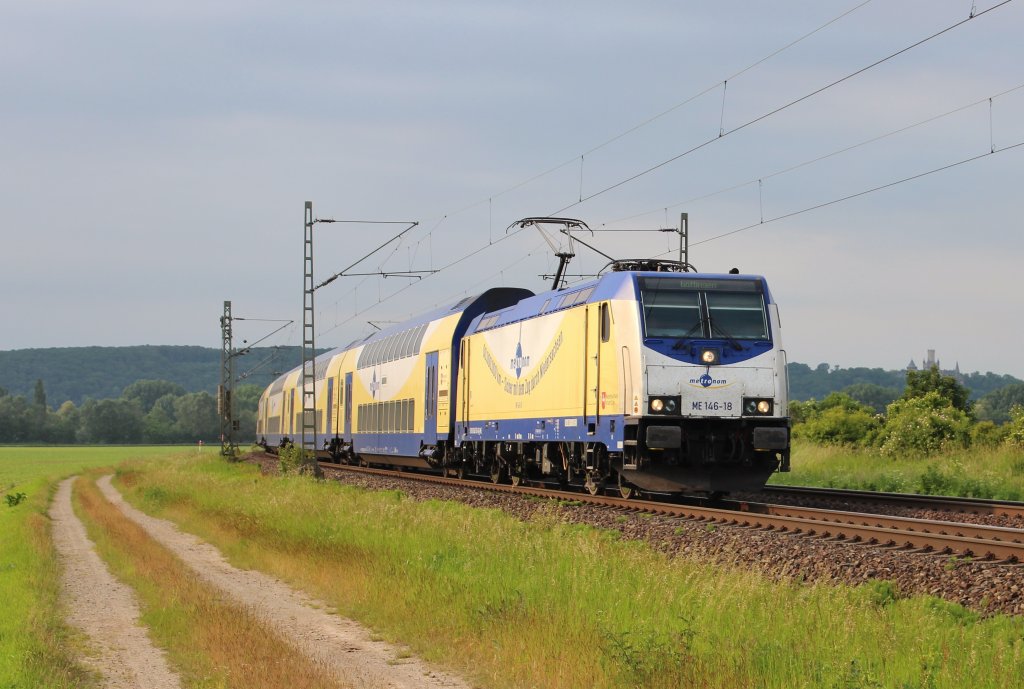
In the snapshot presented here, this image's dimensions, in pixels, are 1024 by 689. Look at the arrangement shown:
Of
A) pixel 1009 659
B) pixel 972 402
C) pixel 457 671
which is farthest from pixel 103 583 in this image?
pixel 972 402

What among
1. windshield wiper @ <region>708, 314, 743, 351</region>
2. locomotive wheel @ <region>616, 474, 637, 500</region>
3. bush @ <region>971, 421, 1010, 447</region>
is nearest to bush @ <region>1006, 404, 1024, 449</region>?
bush @ <region>971, 421, 1010, 447</region>

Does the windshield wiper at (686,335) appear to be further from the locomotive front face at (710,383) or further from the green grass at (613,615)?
the green grass at (613,615)

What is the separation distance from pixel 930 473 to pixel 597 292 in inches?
385

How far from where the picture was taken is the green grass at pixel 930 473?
24.7m

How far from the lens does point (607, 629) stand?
994cm

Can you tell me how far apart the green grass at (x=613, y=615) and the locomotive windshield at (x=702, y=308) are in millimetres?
4245

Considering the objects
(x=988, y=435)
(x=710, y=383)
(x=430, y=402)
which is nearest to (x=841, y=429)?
(x=988, y=435)

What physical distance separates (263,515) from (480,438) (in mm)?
7780

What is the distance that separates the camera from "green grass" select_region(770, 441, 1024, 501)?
24.7m

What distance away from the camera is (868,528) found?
609 inches

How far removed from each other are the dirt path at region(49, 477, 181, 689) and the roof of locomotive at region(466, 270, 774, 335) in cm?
965

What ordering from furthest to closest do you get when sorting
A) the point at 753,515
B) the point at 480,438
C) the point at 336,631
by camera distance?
the point at 480,438 → the point at 753,515 → the point at 336,631

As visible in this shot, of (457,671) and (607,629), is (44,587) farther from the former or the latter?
(607,629)

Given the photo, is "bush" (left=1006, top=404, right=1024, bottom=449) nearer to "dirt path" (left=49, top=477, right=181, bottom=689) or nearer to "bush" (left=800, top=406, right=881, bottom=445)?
"bush" (left=800, top=406, right=881, bottom=445)
